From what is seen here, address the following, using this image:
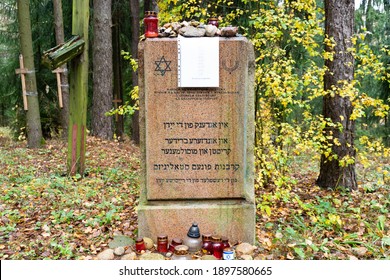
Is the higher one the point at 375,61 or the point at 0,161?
the point at 375,61

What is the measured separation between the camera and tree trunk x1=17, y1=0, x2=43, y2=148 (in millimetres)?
9812

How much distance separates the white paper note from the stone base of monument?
141cm

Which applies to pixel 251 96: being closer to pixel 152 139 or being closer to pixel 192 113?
pixel 192 113

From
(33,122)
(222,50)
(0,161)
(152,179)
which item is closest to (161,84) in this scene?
(222,50)

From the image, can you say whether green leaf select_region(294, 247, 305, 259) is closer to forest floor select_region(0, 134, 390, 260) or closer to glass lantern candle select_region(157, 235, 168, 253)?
forest floor select_region(0, 134, 390, 260)

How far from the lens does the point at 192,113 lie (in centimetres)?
428

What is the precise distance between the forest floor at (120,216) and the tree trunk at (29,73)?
7.55 feet

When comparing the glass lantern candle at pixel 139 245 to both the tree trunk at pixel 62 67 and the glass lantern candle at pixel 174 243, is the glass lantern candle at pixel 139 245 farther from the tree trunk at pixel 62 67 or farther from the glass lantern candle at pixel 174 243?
the tree trunk at pixel 62 67

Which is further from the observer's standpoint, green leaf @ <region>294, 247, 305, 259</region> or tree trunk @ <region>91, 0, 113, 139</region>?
tree trunk @ <region>91, 0, 113, 139</region>

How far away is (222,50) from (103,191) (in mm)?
3530

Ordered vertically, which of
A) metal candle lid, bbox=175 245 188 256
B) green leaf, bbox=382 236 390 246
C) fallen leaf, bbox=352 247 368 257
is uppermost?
metal candle lid, bbox=175 245 188 256

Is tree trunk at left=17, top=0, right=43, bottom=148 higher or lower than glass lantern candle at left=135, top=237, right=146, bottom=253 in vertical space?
higher

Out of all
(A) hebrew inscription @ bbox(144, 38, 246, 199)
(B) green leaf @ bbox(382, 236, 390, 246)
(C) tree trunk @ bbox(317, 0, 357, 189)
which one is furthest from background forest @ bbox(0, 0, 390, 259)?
(A) hebrew inscription @ bbox(144, 38, 246, 199)

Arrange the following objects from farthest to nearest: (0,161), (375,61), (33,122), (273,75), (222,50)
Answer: (33,122) → (0,161) → (375,61) → (273,75) → (222,50)
